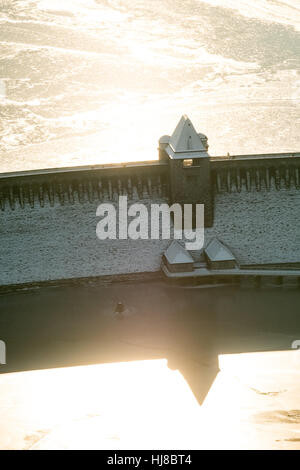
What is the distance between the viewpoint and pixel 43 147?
102m

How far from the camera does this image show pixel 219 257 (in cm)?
4775

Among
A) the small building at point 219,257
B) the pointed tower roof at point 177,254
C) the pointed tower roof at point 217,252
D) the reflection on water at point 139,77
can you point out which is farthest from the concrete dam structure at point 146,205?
the reflection on water at point 139,77

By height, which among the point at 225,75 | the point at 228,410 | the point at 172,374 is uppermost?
the point at 225,75

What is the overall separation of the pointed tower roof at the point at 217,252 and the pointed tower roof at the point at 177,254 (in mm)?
1641

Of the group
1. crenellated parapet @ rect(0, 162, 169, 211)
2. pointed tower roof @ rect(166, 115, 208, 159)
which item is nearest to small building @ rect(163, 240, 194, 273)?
crenellated parapet @ rect(0, 162, 169, 211)

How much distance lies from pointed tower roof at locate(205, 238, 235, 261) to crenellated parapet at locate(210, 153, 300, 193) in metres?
4.14

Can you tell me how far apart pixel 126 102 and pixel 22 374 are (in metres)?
88.9

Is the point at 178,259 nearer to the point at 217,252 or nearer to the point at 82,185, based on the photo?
the point at 217,252

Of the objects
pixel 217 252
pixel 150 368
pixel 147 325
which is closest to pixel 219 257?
pixel 217 252

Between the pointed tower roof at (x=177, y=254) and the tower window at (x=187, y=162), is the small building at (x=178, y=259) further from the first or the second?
the tower window at (x=187, y=162)

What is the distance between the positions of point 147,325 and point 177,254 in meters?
6.32

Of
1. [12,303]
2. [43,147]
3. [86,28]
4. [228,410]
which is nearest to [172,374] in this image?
[228,410]

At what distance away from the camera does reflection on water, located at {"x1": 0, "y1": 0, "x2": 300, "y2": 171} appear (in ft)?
345

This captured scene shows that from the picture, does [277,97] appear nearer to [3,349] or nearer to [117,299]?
[117,299]
